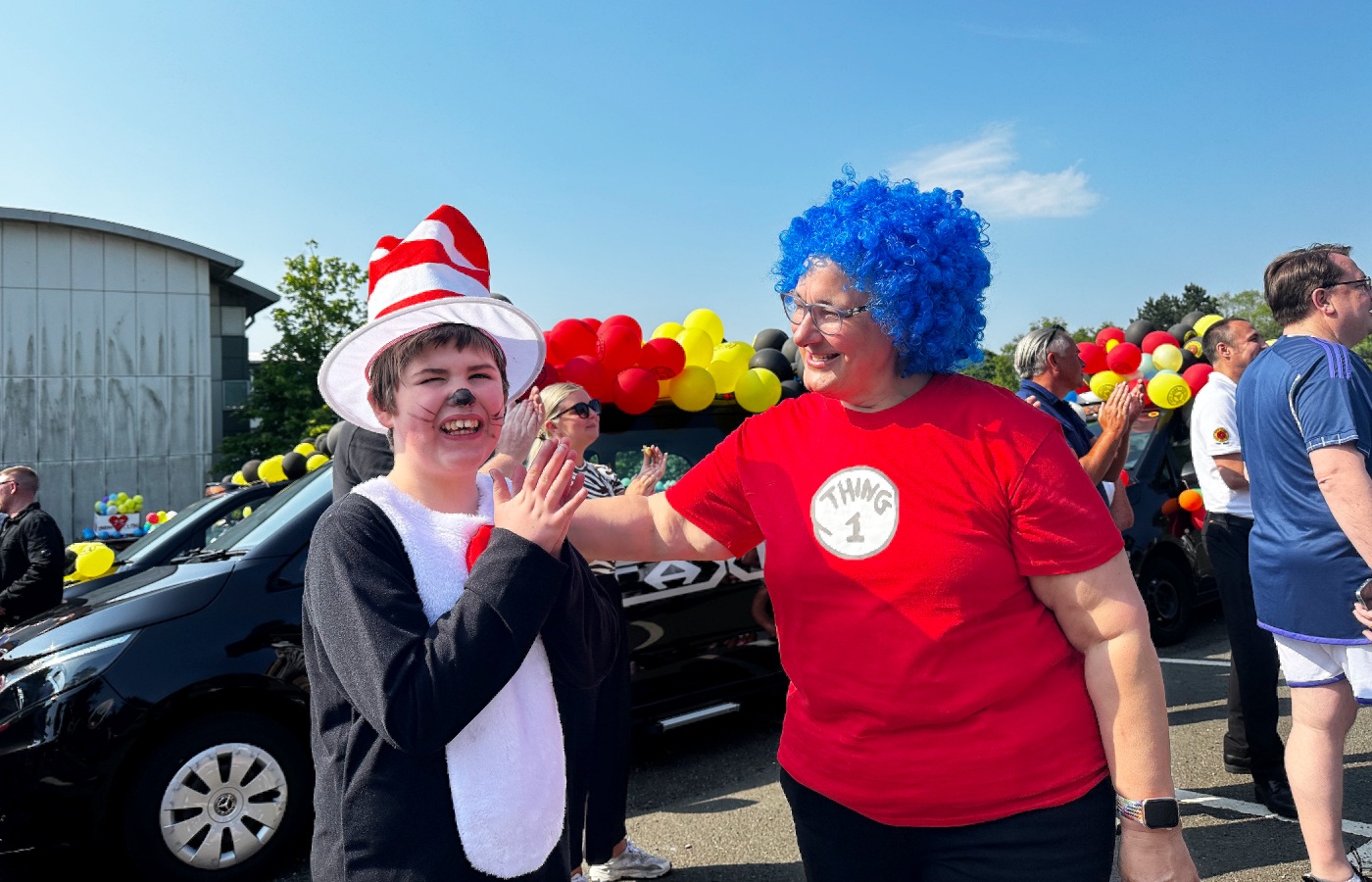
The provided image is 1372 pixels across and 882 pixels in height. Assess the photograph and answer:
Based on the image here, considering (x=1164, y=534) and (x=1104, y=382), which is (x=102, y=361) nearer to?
(x=1104, y=382)

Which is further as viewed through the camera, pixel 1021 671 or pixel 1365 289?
pixel 1365 289

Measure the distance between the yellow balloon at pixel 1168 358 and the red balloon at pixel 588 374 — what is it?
5481 mm

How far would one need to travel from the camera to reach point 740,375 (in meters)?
5.23

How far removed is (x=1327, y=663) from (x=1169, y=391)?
437cm

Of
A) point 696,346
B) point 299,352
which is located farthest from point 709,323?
point 299,352

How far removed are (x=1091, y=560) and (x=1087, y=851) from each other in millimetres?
533

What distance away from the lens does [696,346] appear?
5184 mm

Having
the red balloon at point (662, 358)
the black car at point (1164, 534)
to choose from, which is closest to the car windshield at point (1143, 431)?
the black car at point (1164, 534)

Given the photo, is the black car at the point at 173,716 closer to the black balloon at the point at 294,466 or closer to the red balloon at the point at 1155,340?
the black balloon at the point at 294,466

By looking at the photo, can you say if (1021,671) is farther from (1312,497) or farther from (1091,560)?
(1312,497)

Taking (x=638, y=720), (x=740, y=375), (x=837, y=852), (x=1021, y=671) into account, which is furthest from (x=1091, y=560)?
(x=740, y=375)

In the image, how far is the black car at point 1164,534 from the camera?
23.4ft

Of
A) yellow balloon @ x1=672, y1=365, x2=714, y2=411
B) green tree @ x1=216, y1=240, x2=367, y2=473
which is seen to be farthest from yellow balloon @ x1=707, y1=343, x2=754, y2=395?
green tree @ x1=216, y1=240, x2=367, y2=473

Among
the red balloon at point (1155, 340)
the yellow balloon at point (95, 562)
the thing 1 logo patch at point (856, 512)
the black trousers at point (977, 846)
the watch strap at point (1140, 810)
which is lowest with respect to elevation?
the yellow balloon at point (95, 562)
